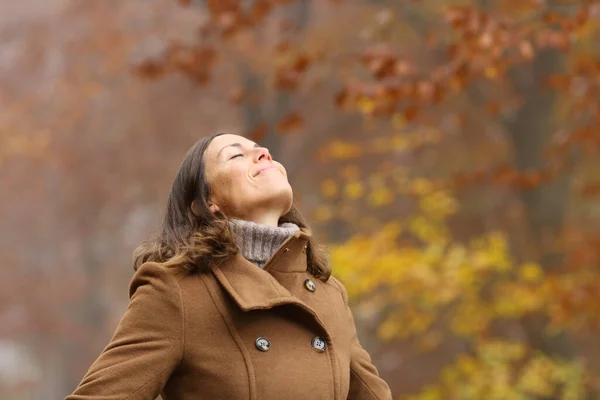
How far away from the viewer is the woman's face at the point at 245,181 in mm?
3395

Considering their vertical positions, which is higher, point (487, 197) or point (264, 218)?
point (487, 197)

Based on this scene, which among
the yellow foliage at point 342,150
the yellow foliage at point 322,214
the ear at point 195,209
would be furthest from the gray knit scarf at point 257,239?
the yellow foliage at point 322,214

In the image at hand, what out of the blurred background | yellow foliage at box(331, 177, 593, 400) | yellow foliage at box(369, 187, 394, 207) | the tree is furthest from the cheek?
yellow foliage at box(369, 187, 394, 207)

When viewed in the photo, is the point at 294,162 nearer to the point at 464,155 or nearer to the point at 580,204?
the point at 464,155

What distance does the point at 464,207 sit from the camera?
1672 centimetres

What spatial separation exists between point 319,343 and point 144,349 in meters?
0.53

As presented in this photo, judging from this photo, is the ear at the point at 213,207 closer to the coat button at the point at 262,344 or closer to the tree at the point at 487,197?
the coat button at the point at 262,344

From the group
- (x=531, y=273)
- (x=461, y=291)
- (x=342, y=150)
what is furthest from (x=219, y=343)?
(x=342, y=150)

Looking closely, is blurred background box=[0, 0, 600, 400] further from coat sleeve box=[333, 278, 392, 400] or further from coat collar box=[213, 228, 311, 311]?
coat collar box=[213, 228, 311, 311]

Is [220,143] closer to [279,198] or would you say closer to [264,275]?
[279,198]

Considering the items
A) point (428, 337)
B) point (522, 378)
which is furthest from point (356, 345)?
point (428, 337)

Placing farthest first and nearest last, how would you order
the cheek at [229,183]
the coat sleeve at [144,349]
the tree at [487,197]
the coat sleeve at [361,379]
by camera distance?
the tree at [487,197]
the coat sleeve at [361,379]
the cheek at [229,183]
the coat sleeve at [144,349]

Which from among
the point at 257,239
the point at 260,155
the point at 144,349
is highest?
the point at 260,155

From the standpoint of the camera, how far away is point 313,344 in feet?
10.9
